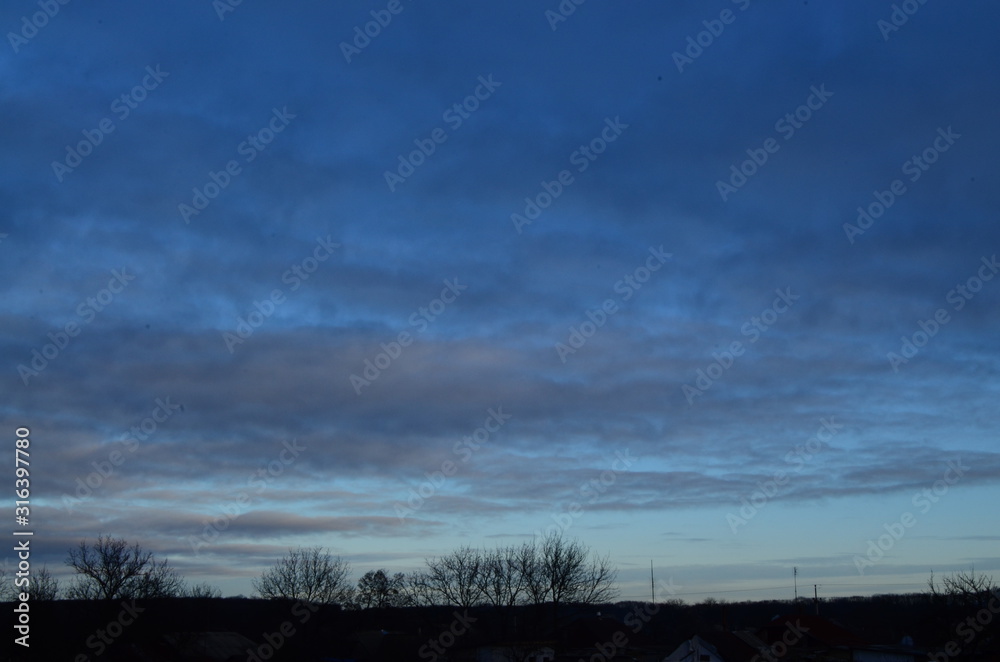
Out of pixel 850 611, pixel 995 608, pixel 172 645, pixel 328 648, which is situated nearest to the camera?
pixel 995 608

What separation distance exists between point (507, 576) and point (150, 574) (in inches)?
1397

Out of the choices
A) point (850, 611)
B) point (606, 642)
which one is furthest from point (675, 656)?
point (850, 611)

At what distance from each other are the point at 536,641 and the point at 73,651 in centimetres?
4164

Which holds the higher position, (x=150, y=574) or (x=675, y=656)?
(x=150, y=574)

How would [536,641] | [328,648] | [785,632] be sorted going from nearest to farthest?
[536,641] < [328,648] < [785,632]

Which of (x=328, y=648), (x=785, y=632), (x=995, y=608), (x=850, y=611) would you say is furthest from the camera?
(x=850, y=611)

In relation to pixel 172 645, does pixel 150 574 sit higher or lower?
higher

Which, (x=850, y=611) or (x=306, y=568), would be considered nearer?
(x=306, y=568)

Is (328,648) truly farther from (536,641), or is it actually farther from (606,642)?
(606,642)

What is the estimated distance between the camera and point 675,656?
3319 inches

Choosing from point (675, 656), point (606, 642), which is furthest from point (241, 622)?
point (675, 656)

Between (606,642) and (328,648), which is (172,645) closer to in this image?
(328,648)

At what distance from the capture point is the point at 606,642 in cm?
9000

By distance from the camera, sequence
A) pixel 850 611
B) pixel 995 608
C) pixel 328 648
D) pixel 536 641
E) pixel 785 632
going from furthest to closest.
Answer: pixel 850 611, pixel 785 632, pixel 328 648, pixel 536 641, pixel 995 608
